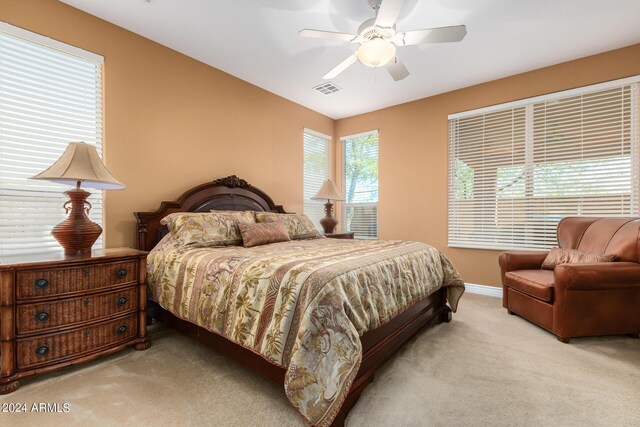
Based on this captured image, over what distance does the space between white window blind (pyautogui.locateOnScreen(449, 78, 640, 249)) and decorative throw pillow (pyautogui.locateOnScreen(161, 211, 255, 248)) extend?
3105mm

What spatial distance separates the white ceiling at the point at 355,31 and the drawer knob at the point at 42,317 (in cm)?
249

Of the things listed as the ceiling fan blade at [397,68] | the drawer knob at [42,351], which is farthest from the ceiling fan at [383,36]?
the drawer knob at [42,351]

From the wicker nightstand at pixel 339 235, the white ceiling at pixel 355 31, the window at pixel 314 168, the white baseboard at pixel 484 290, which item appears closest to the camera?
the white ceiling at pixel 355 31

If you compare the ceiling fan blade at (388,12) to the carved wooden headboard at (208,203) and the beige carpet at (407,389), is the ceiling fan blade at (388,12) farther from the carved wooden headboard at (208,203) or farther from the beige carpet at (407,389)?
the beige carpet at (407,389)

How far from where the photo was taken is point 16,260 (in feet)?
5.98

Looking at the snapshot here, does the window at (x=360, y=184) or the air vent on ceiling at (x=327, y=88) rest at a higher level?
the air vent on ceiling at (x=327, y=88)

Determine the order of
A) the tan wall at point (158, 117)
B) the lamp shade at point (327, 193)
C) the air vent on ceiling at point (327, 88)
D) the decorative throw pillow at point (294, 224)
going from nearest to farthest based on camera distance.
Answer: the tan wall at point (158, 117) < the decorative throw pillow at point (294, 224) < the air vent on ceiling at point (327, 88) < the lamp shade at point (327, 193)

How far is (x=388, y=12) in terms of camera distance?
2.00 meters

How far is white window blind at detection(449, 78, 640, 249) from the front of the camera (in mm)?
3115

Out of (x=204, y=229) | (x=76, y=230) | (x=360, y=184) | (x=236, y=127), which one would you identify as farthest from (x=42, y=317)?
(x=360, y=184)

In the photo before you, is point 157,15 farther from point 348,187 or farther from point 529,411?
point 529,411

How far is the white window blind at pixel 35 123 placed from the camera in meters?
2.21

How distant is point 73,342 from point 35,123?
5.87ft

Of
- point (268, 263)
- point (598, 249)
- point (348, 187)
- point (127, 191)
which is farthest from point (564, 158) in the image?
point (127, 191)
